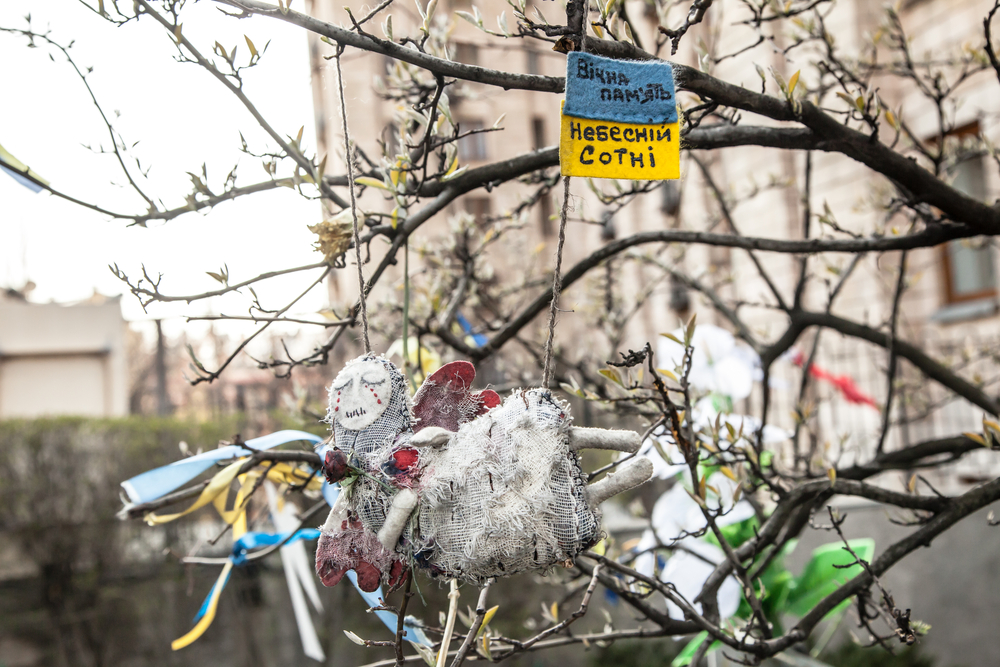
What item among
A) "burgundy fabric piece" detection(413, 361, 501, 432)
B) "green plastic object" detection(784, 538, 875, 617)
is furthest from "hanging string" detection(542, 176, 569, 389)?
"green plastic object" detection(784, 538, 875, 617)

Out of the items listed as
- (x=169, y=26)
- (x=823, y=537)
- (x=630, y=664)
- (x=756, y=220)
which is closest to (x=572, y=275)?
(x=169, y=26)

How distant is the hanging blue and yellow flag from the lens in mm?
1145

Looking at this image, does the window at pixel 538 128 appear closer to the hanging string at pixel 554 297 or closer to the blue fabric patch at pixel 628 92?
the blue fabric patch at pixel 628 92

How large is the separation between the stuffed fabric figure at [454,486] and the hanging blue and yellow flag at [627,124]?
39 centimetres

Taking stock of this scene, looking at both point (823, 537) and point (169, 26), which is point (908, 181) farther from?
point (823, 537)

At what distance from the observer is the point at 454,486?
40.4 inches

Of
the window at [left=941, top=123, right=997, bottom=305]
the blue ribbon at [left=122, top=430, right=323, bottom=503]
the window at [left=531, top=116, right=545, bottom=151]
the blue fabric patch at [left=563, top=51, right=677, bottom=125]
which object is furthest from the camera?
the window at [left=531, top=116, right=545, bottom=151]

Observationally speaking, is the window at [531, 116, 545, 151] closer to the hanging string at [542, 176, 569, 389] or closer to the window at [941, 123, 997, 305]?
the window at [941, 123, 997, 305]

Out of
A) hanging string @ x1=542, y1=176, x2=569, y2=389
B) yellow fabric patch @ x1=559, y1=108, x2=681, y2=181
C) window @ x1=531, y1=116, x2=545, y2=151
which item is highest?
window @ x1=531, y1=116, x2=545, y2=151

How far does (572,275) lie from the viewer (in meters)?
2.03

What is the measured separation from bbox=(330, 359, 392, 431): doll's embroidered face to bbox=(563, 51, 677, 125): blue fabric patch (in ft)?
1.67

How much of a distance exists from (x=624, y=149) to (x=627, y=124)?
4 centimetres

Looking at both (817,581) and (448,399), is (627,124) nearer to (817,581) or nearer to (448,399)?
(448,399)

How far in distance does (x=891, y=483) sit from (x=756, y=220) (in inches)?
145
